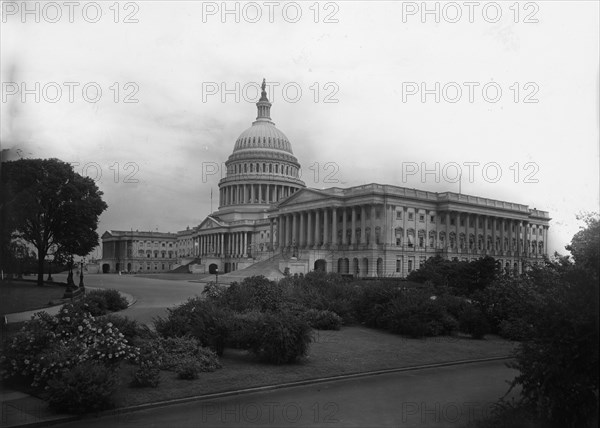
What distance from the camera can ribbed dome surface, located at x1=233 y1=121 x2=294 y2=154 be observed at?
140 metres

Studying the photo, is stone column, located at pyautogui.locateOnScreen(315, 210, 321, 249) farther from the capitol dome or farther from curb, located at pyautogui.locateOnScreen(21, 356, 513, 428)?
curb, located at pyautogui.locateOnScreen(21, 356, 513, 428)

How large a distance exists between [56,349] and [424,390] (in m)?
10.3

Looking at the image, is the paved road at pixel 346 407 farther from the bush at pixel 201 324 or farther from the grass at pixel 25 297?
the grass at pixel 25 297

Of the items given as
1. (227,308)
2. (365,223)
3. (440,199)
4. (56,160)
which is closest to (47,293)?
(56,160)

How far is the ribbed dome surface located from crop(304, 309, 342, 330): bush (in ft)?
374

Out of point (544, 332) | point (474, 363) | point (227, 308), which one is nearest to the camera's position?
point (544, 332)

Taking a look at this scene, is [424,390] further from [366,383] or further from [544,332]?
[544,332]

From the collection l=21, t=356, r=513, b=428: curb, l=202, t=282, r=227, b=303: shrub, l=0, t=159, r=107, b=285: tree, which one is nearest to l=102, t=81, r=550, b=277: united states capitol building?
l=0, t=159, r=107, b=285: tree

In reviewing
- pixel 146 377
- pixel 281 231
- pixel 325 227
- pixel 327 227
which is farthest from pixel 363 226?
pixel 146 377

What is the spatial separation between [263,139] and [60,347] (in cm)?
12747

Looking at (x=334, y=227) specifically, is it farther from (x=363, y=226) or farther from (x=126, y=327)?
(x=126, y=327)

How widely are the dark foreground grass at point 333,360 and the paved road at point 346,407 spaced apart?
2.72 feet

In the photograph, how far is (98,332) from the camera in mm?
15500

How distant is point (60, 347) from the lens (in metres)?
14.6
